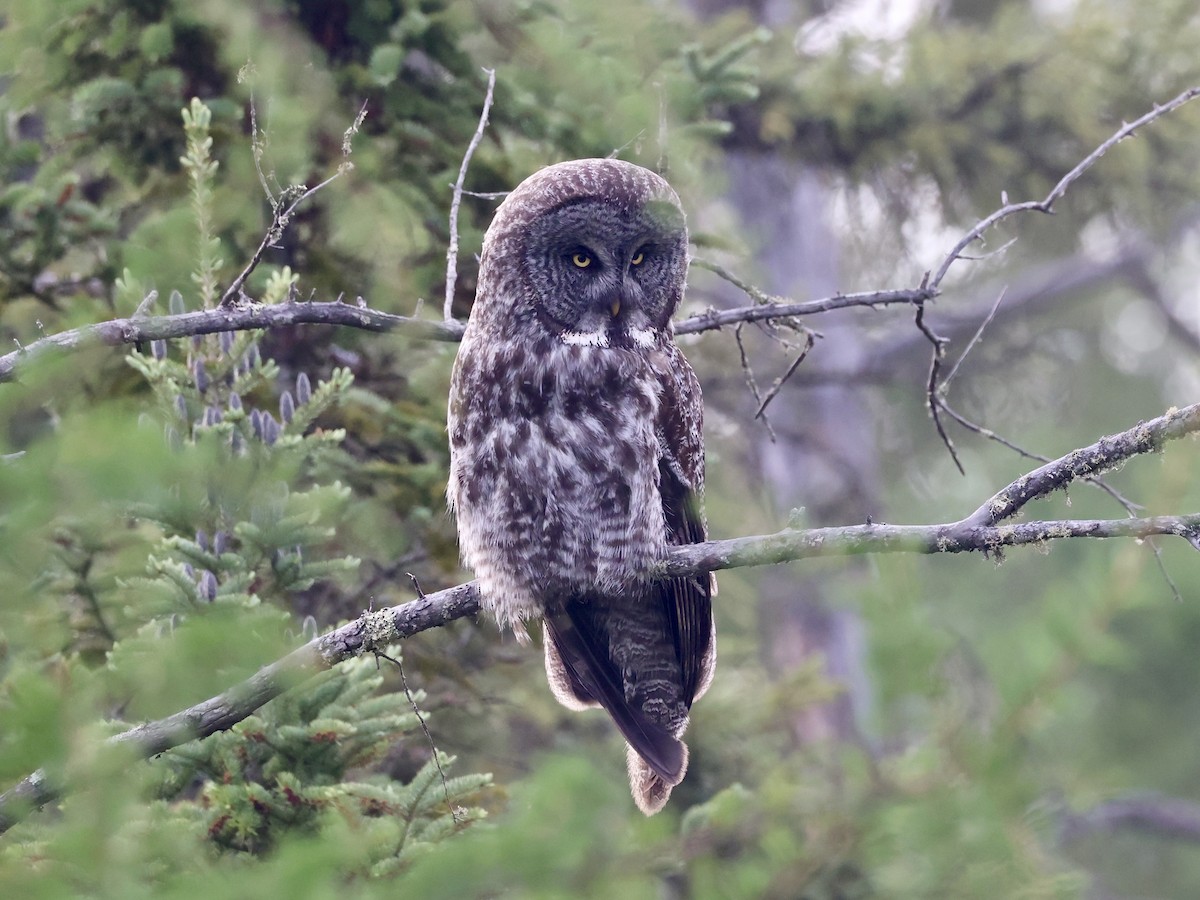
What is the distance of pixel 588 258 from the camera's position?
3.59m

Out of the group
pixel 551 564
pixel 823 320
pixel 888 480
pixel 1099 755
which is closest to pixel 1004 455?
pixel 888 480

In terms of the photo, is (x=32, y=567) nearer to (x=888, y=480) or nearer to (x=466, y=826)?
(x=466, y=826)

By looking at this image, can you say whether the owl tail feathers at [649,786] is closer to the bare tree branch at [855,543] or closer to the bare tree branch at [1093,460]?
the bare tree branch at [855,543]

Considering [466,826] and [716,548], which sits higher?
[716,548]

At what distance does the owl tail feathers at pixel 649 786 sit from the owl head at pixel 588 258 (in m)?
1.17

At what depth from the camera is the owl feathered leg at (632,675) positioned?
3496 millimetres

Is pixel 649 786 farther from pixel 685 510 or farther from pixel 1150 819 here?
pixel 1150 819

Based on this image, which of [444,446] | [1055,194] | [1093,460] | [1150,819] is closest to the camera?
[1093,460]

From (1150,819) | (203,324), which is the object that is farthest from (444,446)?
(1150,819)

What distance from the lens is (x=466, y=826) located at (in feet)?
10.2

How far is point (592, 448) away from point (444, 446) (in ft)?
3.43

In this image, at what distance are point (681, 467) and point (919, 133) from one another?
169 inches

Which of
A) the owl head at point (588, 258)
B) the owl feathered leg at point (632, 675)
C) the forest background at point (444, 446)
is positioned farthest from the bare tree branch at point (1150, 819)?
the owl head at point (588, 258)

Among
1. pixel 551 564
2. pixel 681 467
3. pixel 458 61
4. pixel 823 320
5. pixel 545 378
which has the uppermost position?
pixel 458 61
